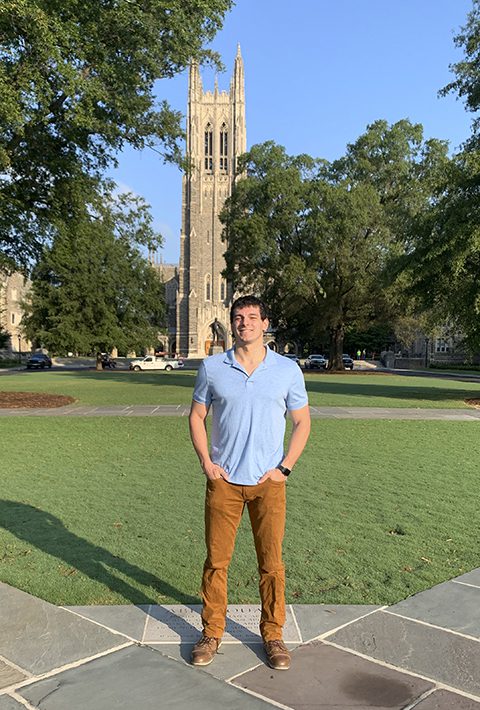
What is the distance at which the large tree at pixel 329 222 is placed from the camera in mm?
39594

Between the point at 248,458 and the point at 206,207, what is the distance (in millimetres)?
96720

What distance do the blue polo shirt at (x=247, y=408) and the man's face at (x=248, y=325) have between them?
0.12 meters

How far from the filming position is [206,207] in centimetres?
9625

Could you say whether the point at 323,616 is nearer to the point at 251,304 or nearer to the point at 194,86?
the point at 251,304

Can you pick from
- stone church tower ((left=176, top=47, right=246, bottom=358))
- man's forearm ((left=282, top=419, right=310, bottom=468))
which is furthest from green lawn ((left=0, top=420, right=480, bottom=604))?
stone church tower ((left=176, top=47, right=246, bottom=358))

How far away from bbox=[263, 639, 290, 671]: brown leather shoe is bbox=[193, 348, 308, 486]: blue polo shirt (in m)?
0.84

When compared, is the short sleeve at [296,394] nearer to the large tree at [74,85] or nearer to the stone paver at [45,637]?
the stone paver at [45,637]

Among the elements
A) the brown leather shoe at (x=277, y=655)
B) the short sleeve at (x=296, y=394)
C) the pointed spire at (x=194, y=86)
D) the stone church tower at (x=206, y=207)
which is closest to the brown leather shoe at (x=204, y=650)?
the brown leather shoe at (x=277, y=655)

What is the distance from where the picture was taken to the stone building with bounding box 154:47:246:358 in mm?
95375

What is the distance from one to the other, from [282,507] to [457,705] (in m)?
1.20

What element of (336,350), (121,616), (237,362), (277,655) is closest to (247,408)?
(237,362)

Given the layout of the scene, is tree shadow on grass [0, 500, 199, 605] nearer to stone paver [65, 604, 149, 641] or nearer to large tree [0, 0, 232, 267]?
stone paver [65, 604, 149, 641]

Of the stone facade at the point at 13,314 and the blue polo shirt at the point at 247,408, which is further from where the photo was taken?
the stone facade at the point at 13,314

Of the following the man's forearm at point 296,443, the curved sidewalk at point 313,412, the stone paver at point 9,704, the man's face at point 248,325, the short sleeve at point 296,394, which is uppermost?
the man's face at point 248,325
